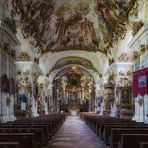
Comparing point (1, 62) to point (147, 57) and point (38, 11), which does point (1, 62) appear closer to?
point (147, 57)

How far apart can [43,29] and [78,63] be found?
58.4 ft

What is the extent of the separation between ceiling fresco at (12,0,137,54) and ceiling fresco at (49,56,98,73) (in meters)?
5.62

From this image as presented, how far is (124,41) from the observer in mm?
28172

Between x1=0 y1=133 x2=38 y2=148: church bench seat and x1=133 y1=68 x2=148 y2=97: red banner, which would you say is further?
x1=133 y1=68 x2=148 y2=97: red banner

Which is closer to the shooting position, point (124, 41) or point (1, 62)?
point (1, 62)

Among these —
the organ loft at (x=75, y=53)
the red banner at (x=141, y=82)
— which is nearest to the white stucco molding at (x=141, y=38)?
the organ loft at (x=75, y=53)

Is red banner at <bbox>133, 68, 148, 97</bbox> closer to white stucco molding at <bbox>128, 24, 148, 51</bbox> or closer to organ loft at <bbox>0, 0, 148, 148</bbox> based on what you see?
organ loft at <bbox>0, 0, 148, 148</bbox>

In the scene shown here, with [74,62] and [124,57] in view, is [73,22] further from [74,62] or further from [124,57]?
[74,62]

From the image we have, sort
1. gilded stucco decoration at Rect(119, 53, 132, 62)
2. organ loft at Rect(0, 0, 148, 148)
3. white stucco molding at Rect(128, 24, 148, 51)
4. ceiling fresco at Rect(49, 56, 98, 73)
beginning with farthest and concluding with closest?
ceiling fresco at Rect(49, 56, 98, 73)
gilded stucco decoration at Rect(119, 53, 132, 62)
white stucco molding at Rect(128, 24, 148, 51)
organ loft at Rect(0, 0, 148, 148)

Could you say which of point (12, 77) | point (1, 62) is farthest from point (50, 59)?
point (1, 62)

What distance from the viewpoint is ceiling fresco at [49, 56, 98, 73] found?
1751 inches

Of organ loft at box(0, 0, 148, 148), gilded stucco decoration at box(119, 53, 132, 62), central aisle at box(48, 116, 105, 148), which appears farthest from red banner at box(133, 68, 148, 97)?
gilded stucco decoration at box(119, 53, 132, 62)

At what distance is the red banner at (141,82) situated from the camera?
16.5 meters

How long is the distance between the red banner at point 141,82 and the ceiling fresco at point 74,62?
26161 mm
